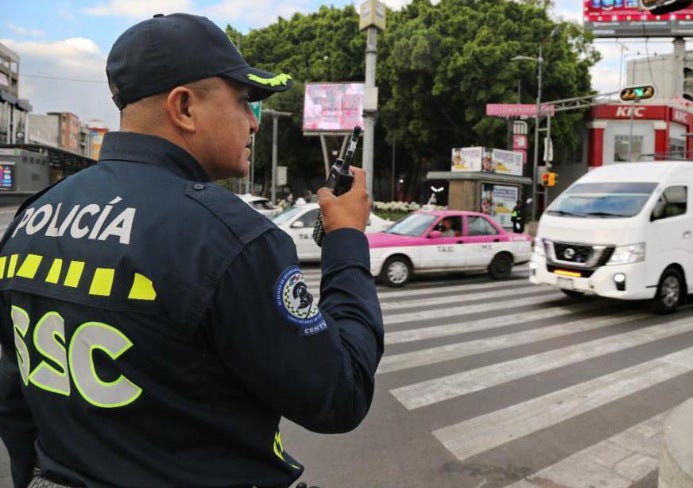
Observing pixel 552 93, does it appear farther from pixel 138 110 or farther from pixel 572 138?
pixel 138 110

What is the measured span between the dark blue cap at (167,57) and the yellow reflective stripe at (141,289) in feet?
1.36

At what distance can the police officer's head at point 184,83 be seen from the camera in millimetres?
1212

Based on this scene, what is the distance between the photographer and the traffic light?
18.4 m

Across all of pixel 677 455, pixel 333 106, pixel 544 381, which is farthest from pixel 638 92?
pixel 333 106

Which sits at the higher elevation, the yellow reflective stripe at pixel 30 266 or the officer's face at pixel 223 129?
the officer's face at pixel 223 129

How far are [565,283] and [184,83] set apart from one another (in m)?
8.41

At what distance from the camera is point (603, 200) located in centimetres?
888

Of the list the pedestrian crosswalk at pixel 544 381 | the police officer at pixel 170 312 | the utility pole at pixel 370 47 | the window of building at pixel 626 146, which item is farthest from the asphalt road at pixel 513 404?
the window of building at pixel 626 146

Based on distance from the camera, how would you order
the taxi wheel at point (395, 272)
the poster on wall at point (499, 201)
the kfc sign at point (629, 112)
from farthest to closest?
the kfc sign at point (629, 112), the poster on wall at point (499, 201), the taxi wheel at point (395, 272)

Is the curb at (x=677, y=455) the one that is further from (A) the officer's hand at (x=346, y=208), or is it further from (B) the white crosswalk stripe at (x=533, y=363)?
(A) the officer's hand at (x=346, y=208)

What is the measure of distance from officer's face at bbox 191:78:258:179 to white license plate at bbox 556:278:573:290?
812 centimetres

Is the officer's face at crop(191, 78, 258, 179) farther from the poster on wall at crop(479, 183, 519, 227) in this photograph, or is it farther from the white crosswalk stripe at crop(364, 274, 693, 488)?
the poster on wall at crop(479, 183, 519, 227)

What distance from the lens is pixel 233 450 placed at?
1142 millimetres

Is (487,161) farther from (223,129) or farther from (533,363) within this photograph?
(223,129)
